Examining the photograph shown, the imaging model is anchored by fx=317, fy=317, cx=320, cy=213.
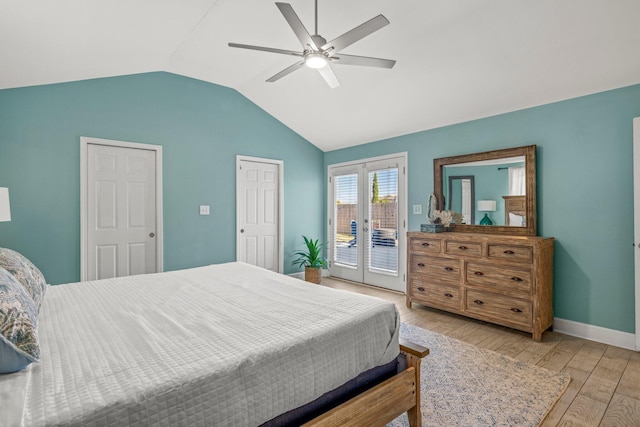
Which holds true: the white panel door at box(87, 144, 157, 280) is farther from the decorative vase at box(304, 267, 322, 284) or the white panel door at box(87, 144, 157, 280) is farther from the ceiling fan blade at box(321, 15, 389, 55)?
the ceiling fan blade at box(321, 15, 389, 55)

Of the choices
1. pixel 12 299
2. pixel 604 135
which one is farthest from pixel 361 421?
pixel 604 135

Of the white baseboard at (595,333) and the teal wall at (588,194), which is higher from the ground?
the teal wall at (588,194)

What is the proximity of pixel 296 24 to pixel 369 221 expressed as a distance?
3.39 metres

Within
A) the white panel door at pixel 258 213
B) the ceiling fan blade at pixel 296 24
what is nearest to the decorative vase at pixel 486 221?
the ceiling fan blade at pixel 296 24

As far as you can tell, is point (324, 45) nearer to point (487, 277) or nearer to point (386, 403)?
point (386, 403)

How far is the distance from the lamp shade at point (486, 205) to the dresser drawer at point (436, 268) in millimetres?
694

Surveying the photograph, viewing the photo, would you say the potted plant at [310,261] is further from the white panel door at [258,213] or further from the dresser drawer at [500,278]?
the dresser drawer at [500,278]

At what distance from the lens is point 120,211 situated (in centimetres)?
366

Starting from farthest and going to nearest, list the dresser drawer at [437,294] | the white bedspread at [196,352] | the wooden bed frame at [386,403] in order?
the dresser drawer at [437,294]
the wooden bed frame at [386,403]
the white bedspread at [196,352]

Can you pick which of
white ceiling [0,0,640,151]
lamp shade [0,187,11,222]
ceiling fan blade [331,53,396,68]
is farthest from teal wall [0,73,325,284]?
ceiling fan blade [331,53,396,68]

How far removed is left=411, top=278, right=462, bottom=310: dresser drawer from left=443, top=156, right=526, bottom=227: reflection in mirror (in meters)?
0.86

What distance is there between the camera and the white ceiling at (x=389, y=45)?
230 cm

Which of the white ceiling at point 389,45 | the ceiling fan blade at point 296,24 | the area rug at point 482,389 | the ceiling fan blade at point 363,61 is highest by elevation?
the white ceiling at point 389,45

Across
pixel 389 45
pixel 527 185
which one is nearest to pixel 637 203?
pixel 527 185
